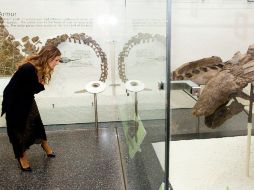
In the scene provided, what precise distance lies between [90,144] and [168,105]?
2082 millimetres

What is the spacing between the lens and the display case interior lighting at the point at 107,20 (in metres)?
3.16

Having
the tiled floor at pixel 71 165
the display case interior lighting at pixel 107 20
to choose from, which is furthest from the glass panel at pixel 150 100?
the display case interior lighting at pixel 107 20

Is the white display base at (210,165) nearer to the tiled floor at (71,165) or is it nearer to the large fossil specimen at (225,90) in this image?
the large fossil specimen at (225,90)

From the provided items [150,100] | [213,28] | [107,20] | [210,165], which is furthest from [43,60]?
[213,28]

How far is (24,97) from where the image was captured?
7.79 feet

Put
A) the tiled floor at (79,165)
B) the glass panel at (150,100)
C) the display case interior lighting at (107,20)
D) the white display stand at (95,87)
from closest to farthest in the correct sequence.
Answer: the glass panel at (150,100) < the tiled floor at (79,165) < the white display stand at (95,87) < the display case interior lighting at (107,20)

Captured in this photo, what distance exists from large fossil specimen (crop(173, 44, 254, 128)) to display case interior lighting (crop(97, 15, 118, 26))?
1.91m

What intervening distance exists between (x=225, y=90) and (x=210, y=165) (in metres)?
0.58

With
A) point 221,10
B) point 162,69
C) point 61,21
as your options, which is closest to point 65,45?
point 61,21

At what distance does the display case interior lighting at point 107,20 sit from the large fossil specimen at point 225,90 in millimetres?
1906

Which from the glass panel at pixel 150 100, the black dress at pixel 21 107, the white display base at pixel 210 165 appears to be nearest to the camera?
the glass panel at pixel 150 100

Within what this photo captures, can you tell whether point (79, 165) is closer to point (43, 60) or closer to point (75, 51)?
point (43, 60)

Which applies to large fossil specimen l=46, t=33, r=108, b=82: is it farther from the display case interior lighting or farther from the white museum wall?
the white museum wall

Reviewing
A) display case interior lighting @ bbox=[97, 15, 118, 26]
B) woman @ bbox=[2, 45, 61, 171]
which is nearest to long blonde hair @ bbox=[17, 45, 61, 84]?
woman @ bbox=[2, 45, 61, 171]
